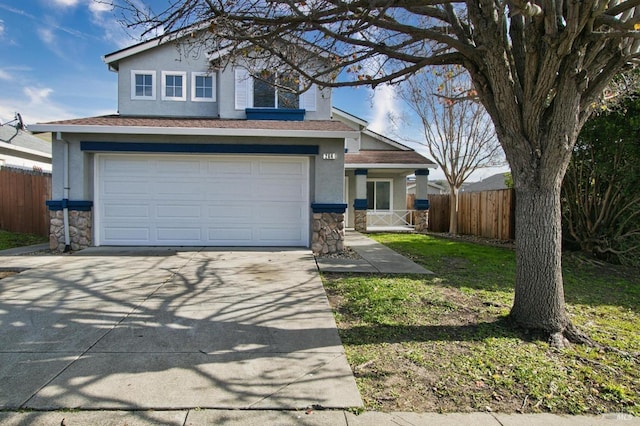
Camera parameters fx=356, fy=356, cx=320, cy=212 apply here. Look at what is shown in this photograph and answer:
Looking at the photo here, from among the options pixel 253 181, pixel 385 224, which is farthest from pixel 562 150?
pixel 385 224

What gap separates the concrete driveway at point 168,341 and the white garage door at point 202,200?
2.54 metres

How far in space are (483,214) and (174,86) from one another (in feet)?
40.7

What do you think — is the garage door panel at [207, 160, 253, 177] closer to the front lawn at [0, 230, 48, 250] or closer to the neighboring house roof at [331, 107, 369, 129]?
the front lawn at [0, 230, 48, 250]

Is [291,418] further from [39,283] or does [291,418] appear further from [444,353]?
[39,283]

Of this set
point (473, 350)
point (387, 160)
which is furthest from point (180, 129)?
point (387, 160)

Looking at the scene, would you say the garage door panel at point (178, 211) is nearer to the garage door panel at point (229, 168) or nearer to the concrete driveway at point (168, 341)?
the garage door panel at point (229, 168)

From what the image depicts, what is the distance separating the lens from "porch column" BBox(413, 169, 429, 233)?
53.6 ft

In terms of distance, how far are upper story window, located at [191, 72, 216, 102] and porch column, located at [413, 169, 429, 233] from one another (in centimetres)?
943

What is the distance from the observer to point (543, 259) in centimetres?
401

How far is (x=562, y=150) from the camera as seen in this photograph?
3920mm

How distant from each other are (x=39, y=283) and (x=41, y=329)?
91.1 inches

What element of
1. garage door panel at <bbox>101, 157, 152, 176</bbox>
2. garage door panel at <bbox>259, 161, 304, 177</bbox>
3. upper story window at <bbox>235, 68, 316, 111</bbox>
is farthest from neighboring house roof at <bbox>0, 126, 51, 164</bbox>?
garage door panel at <bbox>259, 161, 304, 177</bbox>

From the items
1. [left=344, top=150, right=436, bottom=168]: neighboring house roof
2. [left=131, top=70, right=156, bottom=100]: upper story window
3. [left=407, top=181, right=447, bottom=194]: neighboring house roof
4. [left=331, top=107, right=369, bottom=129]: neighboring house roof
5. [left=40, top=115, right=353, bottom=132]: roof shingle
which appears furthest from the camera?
[left=407, top=181, right=447, bottom=194]: neighboring house roof

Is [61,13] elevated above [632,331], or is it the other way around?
[61,13]
